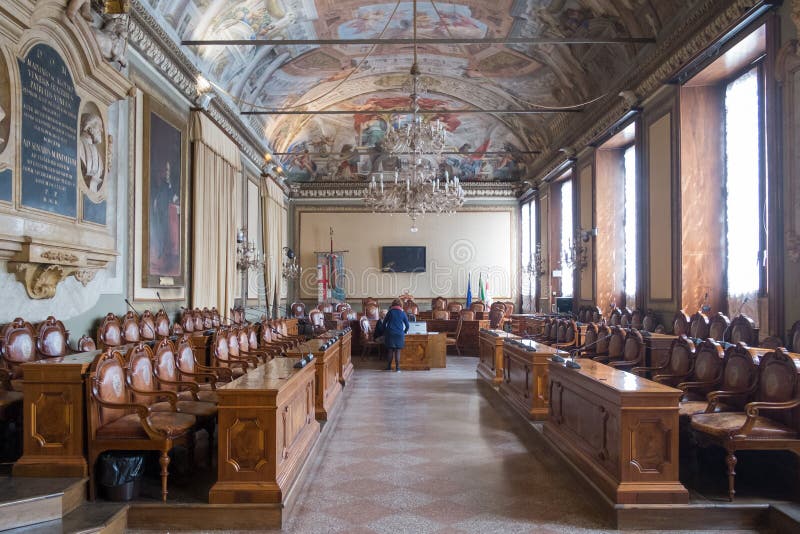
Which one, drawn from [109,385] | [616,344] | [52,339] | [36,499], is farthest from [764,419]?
[52,339]

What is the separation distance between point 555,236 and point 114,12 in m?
14.1

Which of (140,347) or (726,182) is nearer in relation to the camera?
(140,347)

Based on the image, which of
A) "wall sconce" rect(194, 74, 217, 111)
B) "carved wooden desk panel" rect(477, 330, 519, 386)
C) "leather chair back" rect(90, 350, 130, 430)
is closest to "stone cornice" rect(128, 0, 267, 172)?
"wall sconce" rect(194, 74, 217, 111)

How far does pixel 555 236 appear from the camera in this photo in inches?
738

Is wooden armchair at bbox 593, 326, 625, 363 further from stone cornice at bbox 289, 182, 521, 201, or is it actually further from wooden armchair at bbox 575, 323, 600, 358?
stone cornice at bbox 289, 182, 521, 201

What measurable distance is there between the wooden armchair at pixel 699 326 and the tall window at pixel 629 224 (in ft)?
14.7

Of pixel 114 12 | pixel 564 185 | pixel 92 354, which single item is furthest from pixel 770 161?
pixel 564 185

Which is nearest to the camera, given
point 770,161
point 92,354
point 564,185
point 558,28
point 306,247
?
point 92,354

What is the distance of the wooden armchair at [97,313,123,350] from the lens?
25.8 feet

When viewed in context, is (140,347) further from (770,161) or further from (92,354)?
(770,161)

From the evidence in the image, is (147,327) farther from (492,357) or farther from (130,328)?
(492,357)

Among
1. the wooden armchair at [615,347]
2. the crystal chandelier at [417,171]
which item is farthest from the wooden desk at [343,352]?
the wooden armchair at [615,347]

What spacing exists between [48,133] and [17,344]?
243 cm

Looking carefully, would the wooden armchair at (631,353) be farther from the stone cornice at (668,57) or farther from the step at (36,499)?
the step at (36,499)
